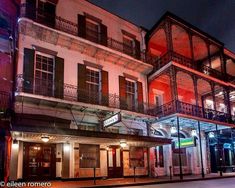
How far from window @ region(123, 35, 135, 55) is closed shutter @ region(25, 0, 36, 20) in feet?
21.6

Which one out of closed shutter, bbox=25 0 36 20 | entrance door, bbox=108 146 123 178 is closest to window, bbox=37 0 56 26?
closed shutter, bbox=25 0 36 20

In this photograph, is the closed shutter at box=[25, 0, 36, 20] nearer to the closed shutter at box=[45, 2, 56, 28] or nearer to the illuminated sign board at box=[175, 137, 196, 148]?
the closed shutter at box=[45, 2, 56, 28]

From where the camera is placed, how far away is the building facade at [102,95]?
1354 centimetres

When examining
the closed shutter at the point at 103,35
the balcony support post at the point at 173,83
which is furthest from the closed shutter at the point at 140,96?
the closed shutter at the point at 103,35

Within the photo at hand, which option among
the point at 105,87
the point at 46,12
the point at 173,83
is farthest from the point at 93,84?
the point at 173,83

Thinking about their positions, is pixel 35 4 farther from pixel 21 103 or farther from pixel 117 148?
pixel 117 148

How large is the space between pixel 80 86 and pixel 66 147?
3.51 meters

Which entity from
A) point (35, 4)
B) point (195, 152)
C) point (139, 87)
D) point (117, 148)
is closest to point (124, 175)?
point (117, 148)

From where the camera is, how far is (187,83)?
2172cm

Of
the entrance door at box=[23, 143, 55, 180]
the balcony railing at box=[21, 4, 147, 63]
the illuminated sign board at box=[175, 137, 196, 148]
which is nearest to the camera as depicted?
the entrance door at box=[23, 143, 55, 180]

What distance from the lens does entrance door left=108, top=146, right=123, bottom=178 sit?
53.3ft

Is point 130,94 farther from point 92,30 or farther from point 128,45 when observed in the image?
point 92,30

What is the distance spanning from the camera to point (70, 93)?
1482 cm

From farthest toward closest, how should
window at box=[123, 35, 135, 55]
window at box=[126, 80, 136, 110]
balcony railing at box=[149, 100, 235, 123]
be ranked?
window at box=[123, 35, 135, 55] < window at box=[126, 80, 136, 110] < balcony railing at box=[149, 100, 235, 123]
